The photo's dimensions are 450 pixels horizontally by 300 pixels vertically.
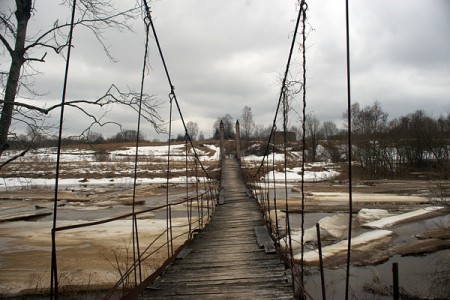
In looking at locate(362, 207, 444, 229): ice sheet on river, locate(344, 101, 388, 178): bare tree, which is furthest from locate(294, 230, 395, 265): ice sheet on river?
locate(344, 101, 388, 178): bare tree

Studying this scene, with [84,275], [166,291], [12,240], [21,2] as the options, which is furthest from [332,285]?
[12,240]

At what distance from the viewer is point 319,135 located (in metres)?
57.0

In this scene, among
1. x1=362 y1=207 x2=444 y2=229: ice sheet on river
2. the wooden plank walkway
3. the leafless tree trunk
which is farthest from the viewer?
x1=362 y1=207 x2=444 y2=229: ice sheet on river

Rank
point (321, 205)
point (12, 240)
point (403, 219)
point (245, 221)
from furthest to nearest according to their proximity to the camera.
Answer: point (321, 205), point (403, 219), point (12, 240), point (245, 221)

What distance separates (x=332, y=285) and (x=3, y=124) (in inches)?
234

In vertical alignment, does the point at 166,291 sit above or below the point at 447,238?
above

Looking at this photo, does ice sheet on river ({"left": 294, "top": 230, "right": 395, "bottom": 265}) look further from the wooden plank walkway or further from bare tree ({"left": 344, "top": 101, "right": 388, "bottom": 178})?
bare tree ({"left": 344, "top": 101, "right": 388, "bottom": 178})

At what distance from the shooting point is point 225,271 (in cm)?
422

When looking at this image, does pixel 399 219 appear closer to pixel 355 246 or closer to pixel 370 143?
pixel 355 246

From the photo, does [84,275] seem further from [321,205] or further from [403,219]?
[321,205]

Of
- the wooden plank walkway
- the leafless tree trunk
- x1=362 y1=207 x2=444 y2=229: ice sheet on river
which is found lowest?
x1=362 y1=207 x2=444 y2=229: ice sheet on river

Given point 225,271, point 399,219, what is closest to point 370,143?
point 399,219

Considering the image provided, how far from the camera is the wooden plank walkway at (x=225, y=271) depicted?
3.44 metres

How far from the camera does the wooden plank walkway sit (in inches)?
135
